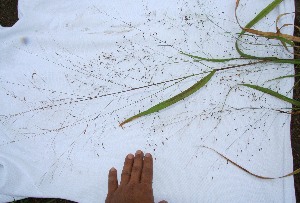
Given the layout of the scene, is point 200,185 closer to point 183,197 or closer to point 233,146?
point 183,197

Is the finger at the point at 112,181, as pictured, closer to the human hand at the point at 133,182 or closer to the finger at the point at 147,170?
the human hand at the point at 133,182

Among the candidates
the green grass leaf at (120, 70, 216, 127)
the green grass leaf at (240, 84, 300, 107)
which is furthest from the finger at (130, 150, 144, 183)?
the green grass leaf at (240, 84, 300, 107)

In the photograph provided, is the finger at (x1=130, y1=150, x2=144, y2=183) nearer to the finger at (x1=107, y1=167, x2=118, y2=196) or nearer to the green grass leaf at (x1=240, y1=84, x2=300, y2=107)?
the finger at (x1=107, y1=167, x2=118, y2=196)

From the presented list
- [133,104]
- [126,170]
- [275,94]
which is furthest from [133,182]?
[275,94]

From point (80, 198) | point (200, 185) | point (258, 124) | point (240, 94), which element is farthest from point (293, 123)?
point (80, 198)

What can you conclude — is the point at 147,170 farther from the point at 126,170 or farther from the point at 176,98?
the point at 176,98
